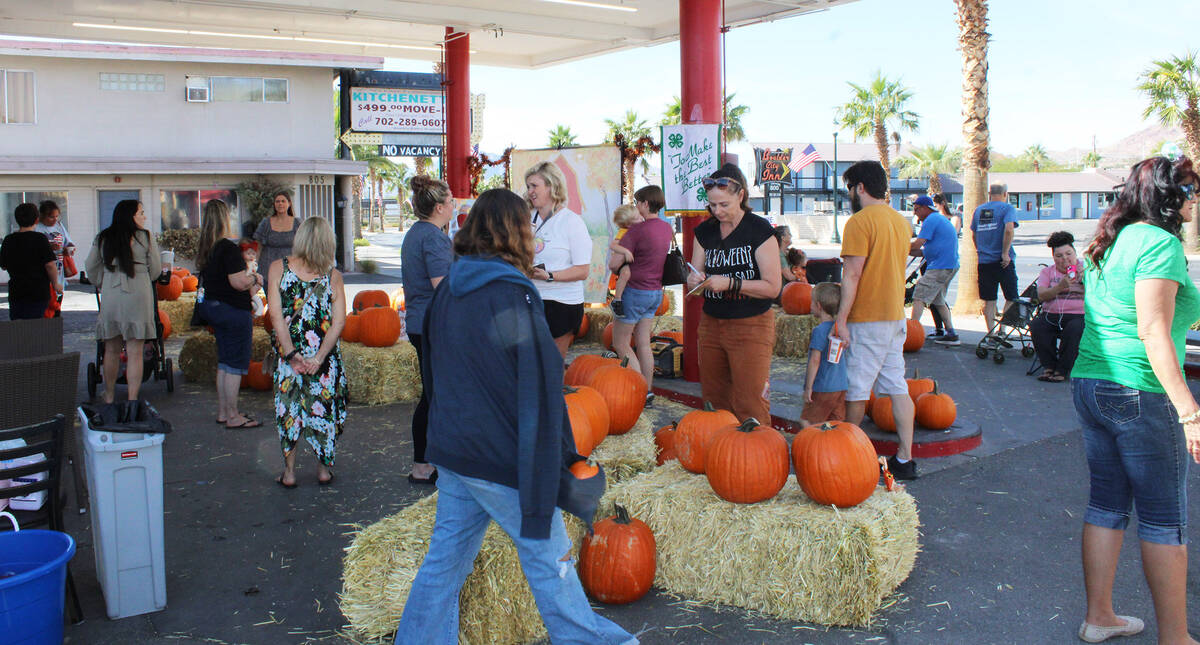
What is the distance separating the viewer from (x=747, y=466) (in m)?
3.92

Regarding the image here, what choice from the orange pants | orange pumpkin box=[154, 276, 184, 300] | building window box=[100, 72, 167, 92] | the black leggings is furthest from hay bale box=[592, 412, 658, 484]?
building window box=[100, 72, 167, 92]

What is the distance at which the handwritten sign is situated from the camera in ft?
25.1

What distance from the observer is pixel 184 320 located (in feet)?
40.0

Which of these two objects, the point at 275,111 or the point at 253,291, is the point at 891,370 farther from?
the point at 275,111

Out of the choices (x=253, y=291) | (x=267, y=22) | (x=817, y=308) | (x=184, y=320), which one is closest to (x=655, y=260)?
(x=817, y=308)

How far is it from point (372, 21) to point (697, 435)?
8.46 m

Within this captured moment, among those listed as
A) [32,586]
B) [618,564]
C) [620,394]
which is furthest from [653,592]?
[32,586]

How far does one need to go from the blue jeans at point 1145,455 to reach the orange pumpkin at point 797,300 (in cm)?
702

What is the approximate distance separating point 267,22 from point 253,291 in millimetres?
5151

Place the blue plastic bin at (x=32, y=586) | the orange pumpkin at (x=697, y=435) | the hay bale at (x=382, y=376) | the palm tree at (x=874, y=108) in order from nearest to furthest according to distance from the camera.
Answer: the blue plastic bin at (x=32, y=586) → the orange pumpkin at (x=697, y=435) → the hay bale at (x=382, y=376) → the palm tree at (x=874, y=108)

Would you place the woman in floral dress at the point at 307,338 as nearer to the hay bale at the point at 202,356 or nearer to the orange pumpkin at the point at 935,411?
the hay bale at the point at 202,356

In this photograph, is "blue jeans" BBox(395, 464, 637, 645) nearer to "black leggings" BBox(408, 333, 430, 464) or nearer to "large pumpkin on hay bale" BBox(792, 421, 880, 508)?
"large pumpkin on hay bale" BBox(792, 421, 880, 508)

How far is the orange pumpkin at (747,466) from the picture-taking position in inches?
154

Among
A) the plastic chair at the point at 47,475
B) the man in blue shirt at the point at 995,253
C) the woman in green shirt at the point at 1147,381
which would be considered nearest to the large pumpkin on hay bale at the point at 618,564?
the woman in green shirt at the point at 1147,381
